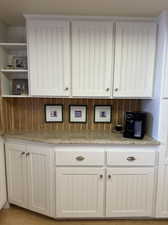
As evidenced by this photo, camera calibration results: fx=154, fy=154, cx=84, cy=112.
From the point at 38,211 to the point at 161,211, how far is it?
4.54ft

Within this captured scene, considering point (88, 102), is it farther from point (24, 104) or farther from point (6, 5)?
point (6, 5)

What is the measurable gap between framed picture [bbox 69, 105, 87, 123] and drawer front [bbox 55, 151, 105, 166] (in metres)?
0.57

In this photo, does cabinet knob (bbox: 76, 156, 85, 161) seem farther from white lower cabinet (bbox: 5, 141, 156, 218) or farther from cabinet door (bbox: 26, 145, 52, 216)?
cabinet door (bbox: 26, 145, 52, 216)

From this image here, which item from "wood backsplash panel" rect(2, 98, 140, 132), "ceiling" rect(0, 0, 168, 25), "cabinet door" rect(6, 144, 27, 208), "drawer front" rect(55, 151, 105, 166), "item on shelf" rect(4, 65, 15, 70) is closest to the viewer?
"ceiling" rect(0, 0, 168, 25)

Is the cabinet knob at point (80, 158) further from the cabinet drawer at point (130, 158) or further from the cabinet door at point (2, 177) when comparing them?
the cabinet door at point (2, 177)

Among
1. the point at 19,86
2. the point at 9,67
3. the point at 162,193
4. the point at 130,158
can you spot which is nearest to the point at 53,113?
the point at 19,86

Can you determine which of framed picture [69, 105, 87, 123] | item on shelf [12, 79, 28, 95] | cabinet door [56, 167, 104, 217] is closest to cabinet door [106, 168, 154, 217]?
cabinet door [56, 167, 104, 217]

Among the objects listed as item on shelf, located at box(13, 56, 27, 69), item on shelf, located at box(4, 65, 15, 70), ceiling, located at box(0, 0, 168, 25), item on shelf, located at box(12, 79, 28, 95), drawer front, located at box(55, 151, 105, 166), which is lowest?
drawer front, located at box(55, 151, 105, 166)

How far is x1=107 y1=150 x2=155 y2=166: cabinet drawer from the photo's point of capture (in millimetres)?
1618

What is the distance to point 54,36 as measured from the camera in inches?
65.0

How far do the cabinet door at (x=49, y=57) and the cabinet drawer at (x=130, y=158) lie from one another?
2.79ft

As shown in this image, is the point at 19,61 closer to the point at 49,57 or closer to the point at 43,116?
the point at 49,57

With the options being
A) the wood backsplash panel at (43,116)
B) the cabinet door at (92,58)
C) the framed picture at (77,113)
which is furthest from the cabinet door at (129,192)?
the cabinet door at (92,58)

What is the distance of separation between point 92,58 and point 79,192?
57.9 inches
